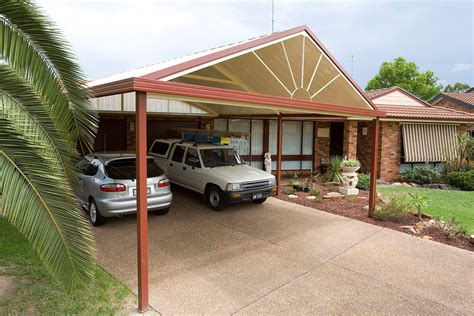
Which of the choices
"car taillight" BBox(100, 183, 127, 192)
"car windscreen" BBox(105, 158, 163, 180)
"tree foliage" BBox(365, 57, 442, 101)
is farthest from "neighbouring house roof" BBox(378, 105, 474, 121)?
"tree foliage" BBox(365, 57, 442, 101)

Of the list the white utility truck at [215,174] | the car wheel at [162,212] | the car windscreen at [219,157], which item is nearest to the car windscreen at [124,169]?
the car wheel at [162,212]

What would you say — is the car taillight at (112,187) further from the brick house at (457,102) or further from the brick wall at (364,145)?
the brick house at (457,102)

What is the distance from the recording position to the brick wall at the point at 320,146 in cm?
1541

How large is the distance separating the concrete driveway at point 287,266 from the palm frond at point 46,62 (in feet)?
7.81

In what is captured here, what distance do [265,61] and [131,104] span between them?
19.6ft

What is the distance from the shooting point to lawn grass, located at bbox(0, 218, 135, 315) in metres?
3.86

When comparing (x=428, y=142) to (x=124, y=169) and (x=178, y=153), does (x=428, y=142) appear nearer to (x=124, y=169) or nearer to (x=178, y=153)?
(x=178, y=153)

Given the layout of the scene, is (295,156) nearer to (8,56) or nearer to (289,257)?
(289,257)

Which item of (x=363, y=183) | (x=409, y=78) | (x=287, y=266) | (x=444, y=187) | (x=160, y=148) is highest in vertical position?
(x=409, y=78)

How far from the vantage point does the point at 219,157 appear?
31.1ft

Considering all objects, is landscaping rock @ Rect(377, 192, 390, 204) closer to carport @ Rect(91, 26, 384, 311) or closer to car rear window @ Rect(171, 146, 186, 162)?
carport @ Rect(91, 26, 384, 311)

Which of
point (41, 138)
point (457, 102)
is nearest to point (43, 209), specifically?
point (41, 138)

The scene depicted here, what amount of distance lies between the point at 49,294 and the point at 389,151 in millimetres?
13848

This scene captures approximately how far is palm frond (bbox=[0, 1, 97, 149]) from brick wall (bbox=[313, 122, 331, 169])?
1225 cm
